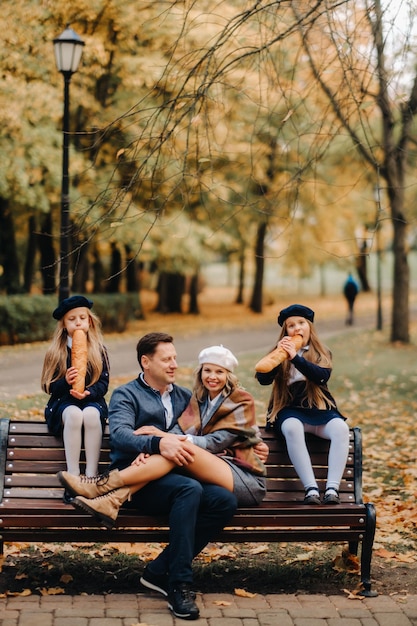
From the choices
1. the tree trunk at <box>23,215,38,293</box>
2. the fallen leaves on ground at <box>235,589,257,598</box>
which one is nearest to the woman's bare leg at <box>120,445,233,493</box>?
the fallen leaves on ground at <box>235,589,257,598</box>

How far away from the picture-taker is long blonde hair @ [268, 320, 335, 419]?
221 inches

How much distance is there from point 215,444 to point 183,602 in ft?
2.96

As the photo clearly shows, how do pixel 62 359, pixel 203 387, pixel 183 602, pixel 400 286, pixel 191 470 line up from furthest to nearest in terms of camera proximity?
pixel 400 286 → pixel 62 359 → pixel 203 387 → pixel 191 470 → pixel 183 602

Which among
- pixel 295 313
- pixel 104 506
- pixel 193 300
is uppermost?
pixel 295 313

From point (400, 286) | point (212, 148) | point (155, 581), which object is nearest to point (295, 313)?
point (155, 581)

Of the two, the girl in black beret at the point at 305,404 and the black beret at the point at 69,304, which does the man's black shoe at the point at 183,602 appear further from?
the black beret at the point at 69,304

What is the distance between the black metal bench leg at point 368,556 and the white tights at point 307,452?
29cm

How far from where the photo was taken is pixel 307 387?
563 centimetres

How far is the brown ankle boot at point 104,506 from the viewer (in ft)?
15.5

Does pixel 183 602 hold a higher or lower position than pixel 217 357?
lower

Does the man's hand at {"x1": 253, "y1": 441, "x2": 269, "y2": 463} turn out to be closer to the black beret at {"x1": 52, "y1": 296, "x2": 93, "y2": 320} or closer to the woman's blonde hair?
the woman's blonde hair

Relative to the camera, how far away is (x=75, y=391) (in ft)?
17.6

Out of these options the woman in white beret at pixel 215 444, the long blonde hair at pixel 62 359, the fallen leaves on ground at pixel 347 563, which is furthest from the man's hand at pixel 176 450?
the fallen leaves on ground at pixel 347 563

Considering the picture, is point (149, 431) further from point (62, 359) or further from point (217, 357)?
point (62, 359)
